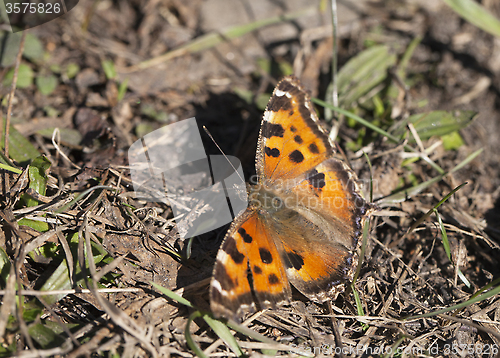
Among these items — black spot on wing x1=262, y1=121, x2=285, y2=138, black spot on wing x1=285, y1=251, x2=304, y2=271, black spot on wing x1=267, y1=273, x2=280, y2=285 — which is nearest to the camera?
black spot on wing x1=267, y1=273, x2=280, y2=285

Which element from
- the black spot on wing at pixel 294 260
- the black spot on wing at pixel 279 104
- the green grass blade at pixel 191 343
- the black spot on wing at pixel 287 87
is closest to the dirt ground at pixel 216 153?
the green grass blade at pixel 191 343

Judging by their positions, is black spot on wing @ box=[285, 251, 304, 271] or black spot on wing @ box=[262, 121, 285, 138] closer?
black spot on wing @ box=[285, 251, 304, 271]

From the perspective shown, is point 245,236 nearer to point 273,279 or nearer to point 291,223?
point 273,279

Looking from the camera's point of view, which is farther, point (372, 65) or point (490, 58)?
point (490, 58)

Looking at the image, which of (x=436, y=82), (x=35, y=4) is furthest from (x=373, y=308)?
(x=35, y=4)

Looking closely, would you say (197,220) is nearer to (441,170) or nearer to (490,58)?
(441,170)

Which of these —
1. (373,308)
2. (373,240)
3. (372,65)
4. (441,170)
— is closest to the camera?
(373,308)

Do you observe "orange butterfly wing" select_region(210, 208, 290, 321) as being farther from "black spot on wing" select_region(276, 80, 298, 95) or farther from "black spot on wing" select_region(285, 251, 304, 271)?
"black spot on wing" select_region(276, 80, 298, 95)

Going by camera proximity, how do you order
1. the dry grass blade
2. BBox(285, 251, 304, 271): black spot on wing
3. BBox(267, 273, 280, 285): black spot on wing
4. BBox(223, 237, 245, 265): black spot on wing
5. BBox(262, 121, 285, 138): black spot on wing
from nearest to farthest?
BBox(223, 237, 245, 265): black spot on wing, BBox(267, 273, 280, 285): black spot on wing, BBox(285, 251, 304, 271): black spot on wing, BBox(262, 121, 285, 138): black spot on wing, the dry grass blade

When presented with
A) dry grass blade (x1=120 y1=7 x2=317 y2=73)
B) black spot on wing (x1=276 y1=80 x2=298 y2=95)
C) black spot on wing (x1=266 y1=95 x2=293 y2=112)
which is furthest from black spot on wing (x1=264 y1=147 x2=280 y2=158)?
dry grass blade (x1=120 y1=7 x2=317 y2=73)
